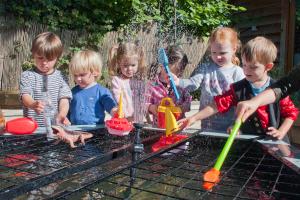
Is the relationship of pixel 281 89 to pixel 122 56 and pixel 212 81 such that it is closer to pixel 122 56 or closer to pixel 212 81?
pixel 212 81

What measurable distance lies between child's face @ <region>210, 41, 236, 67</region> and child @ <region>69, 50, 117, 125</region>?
2.11 ft

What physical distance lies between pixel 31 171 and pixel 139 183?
30 centimetres

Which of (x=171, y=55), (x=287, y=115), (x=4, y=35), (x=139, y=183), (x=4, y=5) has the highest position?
(x=4, y=5)

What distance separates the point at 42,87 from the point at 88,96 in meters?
0.26

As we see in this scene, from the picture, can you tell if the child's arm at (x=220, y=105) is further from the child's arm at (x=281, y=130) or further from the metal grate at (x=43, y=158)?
the metal grate at (x=43, y=158)

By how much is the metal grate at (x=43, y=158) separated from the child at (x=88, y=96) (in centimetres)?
70

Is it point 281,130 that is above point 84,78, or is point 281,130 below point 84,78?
below

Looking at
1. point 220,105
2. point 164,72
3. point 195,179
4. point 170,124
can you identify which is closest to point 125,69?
point 164,72

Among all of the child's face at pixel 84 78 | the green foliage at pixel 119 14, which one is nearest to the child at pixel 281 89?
the child's face at pixel 84 78

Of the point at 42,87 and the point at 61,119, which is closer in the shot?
the point at 61,119

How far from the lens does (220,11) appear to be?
8211 mm

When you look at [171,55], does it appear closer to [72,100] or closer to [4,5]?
[72,100]

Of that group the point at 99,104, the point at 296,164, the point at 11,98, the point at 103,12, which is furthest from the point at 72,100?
the point at 103,12

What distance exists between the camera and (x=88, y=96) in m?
2.45
